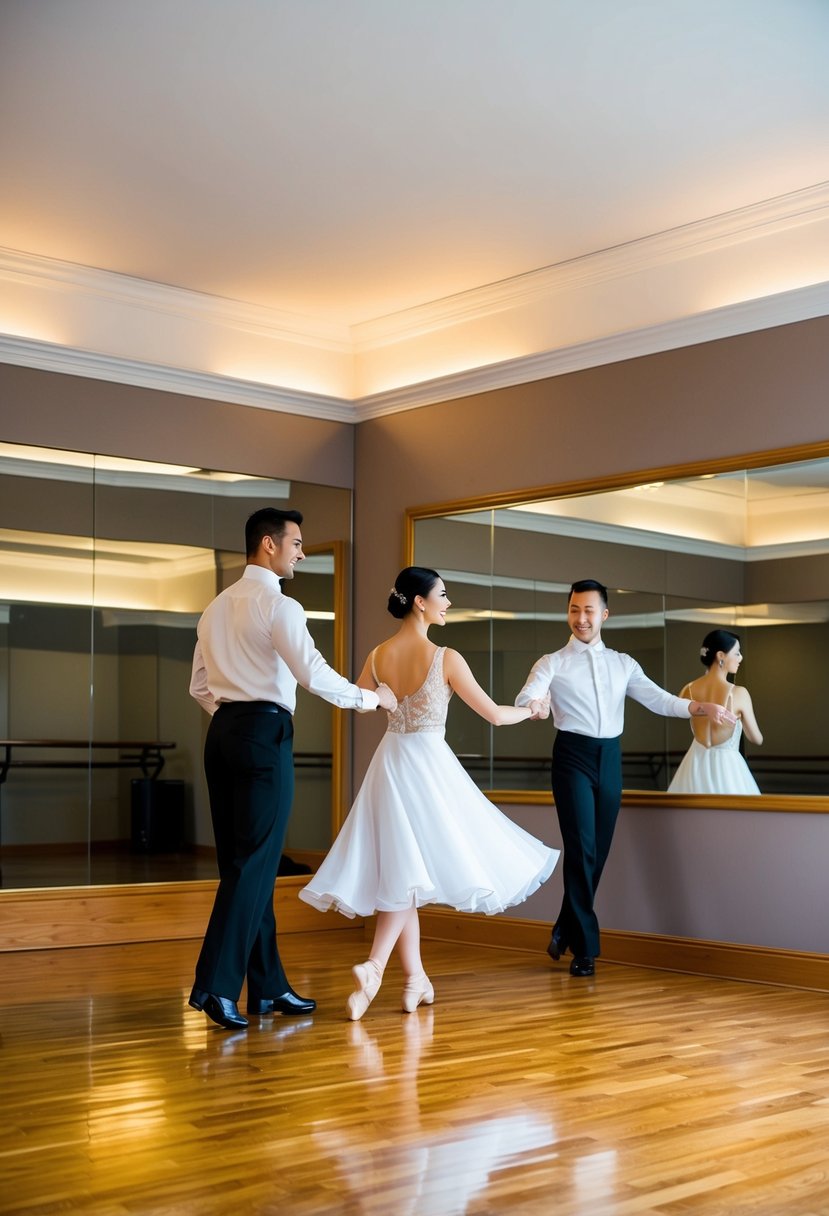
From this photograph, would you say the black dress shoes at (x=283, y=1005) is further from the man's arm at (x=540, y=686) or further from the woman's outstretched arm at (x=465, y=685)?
the man's arm at (x=540, y=686)

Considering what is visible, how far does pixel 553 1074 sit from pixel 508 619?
308 centimetres

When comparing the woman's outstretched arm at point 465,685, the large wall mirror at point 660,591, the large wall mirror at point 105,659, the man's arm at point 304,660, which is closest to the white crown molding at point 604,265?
the large wall mirror at point 660,591

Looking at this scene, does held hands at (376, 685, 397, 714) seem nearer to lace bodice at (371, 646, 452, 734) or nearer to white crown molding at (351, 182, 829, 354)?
lace bodice at (371, 646, 452, 734)

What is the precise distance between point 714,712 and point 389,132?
8.80 ft

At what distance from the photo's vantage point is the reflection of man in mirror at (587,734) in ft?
18.3

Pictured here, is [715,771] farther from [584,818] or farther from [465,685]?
[465,685]

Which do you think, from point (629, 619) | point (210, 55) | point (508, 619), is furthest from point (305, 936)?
→ point (210, 55)

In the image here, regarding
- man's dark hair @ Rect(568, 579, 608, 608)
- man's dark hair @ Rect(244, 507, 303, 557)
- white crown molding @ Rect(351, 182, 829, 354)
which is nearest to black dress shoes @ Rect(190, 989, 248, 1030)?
man's dark hair @ Rect(244, 507, 303, 557)

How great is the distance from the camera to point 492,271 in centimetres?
659

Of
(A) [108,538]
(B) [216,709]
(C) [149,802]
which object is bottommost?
(C) [149,802]

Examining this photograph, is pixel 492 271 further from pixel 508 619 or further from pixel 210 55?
pixel 210 55

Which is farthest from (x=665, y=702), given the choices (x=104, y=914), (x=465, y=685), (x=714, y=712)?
(x=104, y=914)

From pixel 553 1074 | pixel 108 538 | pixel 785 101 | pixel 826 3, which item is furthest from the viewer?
pixel 108 538

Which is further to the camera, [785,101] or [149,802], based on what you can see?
[149,802]
